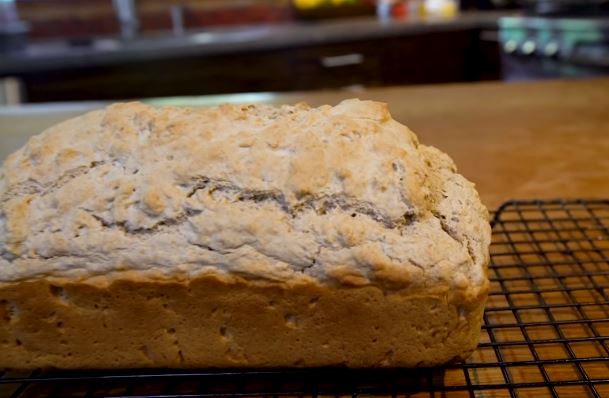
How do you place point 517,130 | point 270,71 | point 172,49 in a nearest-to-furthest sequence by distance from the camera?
point 517,130, point 172,49, point 270,71

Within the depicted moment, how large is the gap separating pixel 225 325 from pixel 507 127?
4.45 ft

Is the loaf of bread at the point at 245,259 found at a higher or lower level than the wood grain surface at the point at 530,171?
higher

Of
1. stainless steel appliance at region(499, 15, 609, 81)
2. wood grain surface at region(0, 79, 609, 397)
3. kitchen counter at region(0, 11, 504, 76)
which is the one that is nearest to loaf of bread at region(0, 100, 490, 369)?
wood grain surface at region(0, 79, 609, 397)

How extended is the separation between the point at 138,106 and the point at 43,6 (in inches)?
186

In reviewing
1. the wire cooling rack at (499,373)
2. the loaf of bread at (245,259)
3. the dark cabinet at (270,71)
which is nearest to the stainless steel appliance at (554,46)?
the dark cabinet at (270,71)

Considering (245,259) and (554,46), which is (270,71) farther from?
(245,259)

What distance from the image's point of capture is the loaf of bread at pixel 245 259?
748 mm

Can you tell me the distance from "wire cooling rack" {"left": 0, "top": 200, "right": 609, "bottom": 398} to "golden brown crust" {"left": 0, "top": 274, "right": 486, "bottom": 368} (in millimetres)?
23

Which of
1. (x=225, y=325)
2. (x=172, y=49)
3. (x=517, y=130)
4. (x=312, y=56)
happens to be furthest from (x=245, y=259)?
(x=312, y=56)

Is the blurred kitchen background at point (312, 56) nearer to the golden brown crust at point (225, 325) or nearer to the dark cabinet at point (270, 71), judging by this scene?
the dark cabinet at point (270, 71)

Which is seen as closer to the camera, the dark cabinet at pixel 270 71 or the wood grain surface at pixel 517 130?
the wood grain surface at pixel 517 130

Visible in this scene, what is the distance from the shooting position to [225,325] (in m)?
0.79

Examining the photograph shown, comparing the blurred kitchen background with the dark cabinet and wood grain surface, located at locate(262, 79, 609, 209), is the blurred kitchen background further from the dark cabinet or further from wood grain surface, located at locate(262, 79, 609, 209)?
wood grain surface, located at locate(262, 79, 609, 209)

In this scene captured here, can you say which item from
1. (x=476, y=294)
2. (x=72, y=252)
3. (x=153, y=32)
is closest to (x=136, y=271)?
(x=72, y=252)
